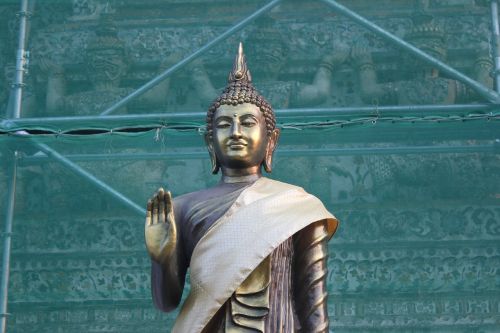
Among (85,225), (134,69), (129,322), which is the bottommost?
(129,322)

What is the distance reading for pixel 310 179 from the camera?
8242 millimetres

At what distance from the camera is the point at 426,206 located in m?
8.23

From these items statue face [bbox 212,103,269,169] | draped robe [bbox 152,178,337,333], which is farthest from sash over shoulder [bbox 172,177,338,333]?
statue face [bbox 212,103,269,169]

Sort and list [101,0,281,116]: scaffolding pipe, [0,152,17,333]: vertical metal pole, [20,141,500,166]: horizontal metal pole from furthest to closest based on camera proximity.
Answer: [20,141,500,166]: horizontal metal pole < [101,0,281,116]: scaffolding pipe < [0,152,17,333]: vertical metal pole

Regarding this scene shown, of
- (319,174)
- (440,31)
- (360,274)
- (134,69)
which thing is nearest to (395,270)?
(360,274)

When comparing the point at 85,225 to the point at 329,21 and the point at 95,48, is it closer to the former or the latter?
the point at 95,48

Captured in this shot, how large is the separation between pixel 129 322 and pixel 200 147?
0.98m

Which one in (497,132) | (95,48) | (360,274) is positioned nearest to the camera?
(497,132)

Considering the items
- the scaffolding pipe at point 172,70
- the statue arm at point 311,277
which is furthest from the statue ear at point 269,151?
the scaffolding pipe at point 172,70

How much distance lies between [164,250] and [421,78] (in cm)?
463

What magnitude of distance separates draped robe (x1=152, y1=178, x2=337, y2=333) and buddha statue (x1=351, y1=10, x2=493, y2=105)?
4.09 metres

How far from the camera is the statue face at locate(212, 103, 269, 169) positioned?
164 inches

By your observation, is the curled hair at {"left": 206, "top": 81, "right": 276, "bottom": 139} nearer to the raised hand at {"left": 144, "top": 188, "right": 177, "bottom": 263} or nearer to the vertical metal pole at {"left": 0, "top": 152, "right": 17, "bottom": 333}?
the raised hand at {"left": 144, "top": 188, "right": 177, "bottom": 263}

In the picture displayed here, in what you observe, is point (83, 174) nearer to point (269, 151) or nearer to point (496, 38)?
point (496, 38)
